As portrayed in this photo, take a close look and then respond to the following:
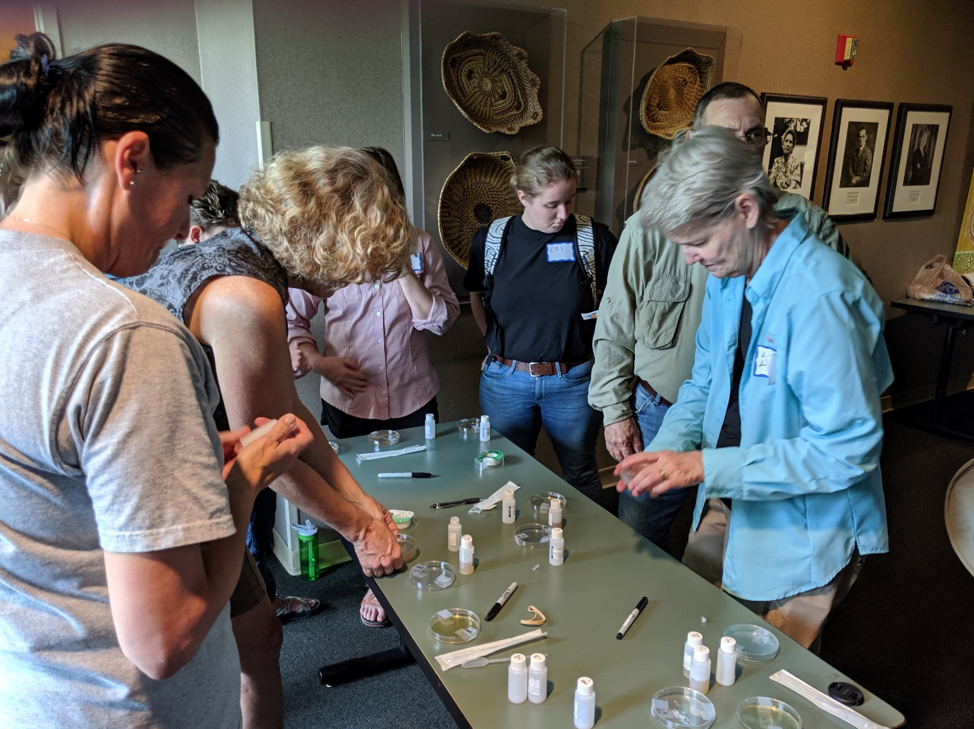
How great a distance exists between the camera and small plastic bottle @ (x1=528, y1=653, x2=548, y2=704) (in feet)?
3.55

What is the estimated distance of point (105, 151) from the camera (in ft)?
2.46

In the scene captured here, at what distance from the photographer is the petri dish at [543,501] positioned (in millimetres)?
1700

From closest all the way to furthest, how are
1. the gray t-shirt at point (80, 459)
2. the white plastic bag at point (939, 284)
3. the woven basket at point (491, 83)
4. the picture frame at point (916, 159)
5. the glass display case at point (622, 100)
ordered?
the gray t-shirt at point (80, 459) < the woven basket at point (491, 83) < the glass display case at point (622, 100) < the picture frame at point (916, 159) < the white plastic bag at point (939, 284)

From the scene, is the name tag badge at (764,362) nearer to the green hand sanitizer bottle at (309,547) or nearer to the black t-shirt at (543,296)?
the black t-shirt at (543,296)

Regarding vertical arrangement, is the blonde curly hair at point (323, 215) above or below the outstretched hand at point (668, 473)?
above

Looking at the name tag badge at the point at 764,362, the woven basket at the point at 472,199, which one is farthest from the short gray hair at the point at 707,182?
the woven basket at the point at 472,199

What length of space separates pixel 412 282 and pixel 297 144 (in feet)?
2.53

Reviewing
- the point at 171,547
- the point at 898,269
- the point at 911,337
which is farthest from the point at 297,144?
the point at 911,337

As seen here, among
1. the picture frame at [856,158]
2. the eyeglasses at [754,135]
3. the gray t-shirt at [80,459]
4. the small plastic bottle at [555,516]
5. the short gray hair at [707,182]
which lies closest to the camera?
the gray t-shirt at [80,459]

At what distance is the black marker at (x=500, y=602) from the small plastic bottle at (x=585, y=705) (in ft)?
0.92

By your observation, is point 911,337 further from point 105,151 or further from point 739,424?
point 105,151

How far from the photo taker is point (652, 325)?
222 centimetres

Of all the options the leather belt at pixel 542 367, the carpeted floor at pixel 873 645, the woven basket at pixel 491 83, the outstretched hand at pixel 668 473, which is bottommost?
the carpeted floor at pixel 873 645

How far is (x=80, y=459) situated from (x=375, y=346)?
194 cm
